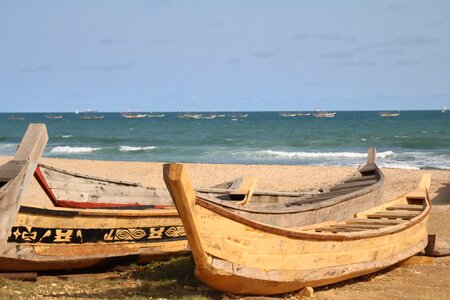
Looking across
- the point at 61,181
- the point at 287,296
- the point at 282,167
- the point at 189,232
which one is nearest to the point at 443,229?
the point at 287,296

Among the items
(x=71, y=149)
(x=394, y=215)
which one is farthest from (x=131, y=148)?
(x=394, y=215)

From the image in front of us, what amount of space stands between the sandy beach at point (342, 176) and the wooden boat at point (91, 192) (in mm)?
3979

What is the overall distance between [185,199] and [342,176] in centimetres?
1973

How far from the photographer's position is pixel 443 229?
1434 centimetres

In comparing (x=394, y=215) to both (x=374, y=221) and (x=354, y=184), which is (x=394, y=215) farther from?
(x=354, y=184)

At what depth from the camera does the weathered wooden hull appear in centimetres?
896

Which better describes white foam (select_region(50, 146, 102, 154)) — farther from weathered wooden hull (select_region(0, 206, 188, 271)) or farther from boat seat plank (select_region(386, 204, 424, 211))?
weathered wooden hull (select_region(0, 206, 188, 271))

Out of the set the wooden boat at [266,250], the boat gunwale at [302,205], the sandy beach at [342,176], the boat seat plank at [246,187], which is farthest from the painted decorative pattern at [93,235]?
the sandy beach at [342,176]

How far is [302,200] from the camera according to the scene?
1184 centimetres

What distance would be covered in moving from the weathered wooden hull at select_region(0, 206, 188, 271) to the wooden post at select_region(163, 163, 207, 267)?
121 inches

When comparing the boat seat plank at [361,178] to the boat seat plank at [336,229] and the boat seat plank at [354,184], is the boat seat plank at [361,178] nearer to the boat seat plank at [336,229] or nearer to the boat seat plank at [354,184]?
the boat seat plank at [354,184]

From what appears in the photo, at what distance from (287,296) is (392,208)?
15.1 feet

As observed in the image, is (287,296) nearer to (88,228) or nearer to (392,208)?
(88,228)

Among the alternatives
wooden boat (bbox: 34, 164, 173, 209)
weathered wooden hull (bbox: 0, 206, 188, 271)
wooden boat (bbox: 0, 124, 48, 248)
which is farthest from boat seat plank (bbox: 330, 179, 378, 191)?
wooden boat (bbox: 0, 124, 48, 248)
